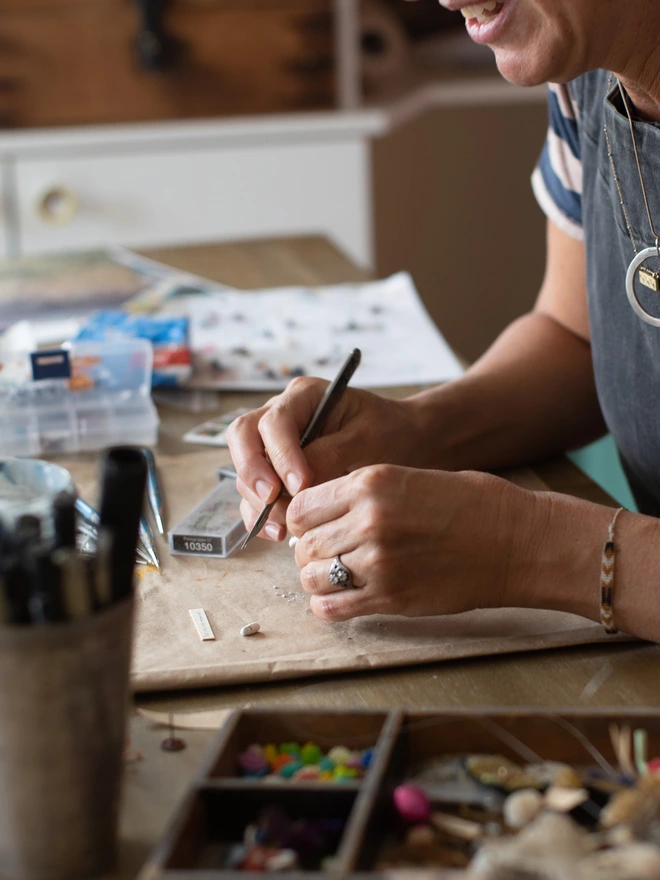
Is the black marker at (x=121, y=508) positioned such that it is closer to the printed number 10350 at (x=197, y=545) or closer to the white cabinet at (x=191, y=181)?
the printed number 10350 at (x=197, y=545)

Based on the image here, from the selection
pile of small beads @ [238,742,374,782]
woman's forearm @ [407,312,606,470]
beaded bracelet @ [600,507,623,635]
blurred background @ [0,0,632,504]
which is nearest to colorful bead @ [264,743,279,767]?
pile of small beads @ [238,742,374,782]

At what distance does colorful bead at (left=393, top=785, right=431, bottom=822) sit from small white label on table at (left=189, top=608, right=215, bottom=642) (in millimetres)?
272

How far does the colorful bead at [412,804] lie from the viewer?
0.53 metres

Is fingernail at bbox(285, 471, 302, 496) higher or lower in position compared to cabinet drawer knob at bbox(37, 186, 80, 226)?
lower

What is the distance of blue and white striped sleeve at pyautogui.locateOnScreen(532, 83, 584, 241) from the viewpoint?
1.15 metres

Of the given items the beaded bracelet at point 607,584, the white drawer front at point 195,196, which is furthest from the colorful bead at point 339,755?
the white drawer front at point 195,196

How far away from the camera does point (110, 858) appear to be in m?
0.54

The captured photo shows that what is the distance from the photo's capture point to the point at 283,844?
0.52 meters

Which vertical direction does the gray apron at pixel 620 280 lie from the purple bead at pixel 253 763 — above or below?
above

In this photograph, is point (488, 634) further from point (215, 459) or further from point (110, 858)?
point (215, 459)

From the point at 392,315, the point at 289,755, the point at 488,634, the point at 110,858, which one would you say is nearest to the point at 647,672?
the point at 488,634

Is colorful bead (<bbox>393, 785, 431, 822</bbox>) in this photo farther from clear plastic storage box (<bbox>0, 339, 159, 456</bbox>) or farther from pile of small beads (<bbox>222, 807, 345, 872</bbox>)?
clear plastic storage box (<bbox>0, 339, 159, 456</bbox>)

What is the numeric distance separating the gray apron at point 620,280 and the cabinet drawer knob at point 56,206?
6.17 feet

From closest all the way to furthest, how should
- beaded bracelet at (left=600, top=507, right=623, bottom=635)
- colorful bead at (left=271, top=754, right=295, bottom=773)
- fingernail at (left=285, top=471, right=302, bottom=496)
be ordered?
1. colorful bead at (left=271, top=754, right=295, bottom=773)
2. beaded bracelet at (left=600, top=507, right=623, bottom=635)
3. fingernail at (left=285, top=471, right=302, bottom=496)
